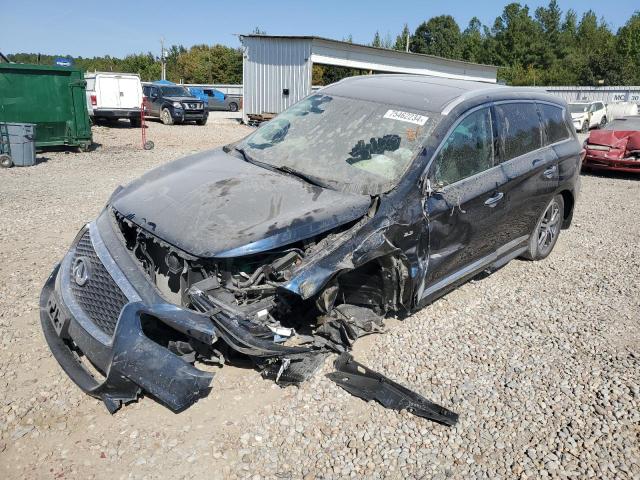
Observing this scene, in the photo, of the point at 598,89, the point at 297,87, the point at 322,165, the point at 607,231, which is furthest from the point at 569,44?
the point at 322,165

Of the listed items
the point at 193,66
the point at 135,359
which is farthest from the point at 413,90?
the point at 193,66

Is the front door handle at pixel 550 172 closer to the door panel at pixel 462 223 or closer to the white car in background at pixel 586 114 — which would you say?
the door panel at pixel 462 223

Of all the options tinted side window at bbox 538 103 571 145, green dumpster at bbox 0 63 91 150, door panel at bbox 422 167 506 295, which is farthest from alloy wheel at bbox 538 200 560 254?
green dumpster at bbox 0 63 91 150

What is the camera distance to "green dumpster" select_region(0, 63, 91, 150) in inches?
467

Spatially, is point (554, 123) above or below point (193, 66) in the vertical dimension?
below

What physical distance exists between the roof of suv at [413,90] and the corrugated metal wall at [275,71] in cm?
1753

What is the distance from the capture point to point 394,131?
160 inches

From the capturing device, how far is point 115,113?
18906mm

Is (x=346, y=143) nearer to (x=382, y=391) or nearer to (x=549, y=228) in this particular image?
(x=382, y=391)

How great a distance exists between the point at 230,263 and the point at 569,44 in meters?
80.0

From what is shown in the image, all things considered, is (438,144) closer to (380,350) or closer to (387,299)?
(387,299)

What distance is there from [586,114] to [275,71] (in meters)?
13.8

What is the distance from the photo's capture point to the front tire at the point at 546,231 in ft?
18.4

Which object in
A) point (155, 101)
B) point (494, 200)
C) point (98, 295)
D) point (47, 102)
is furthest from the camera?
point (155, 101)
